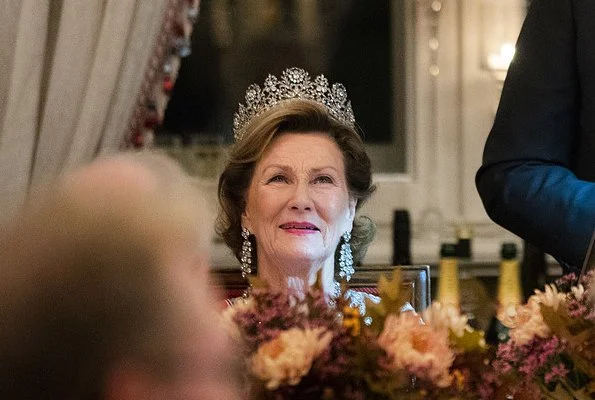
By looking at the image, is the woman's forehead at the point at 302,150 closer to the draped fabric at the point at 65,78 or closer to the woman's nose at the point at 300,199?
the woman's nose at the point at 300,199

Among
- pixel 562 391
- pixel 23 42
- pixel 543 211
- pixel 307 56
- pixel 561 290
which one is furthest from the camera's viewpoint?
pixel 307 56

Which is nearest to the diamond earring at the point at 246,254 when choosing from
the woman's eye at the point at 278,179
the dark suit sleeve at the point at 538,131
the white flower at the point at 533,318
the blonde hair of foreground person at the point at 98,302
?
the woman's eye at the point at 278,179

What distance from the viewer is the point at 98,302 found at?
0.88 m

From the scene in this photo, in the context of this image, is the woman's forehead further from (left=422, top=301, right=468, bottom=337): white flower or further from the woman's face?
(left=422, top=301, right=468, bottom=337): white flower

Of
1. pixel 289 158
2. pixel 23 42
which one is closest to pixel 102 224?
pixel 289 158

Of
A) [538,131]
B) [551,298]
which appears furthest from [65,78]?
[551,298]

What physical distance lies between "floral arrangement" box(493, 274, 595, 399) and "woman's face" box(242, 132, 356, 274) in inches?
33.1

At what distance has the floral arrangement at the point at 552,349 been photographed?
4.67ft

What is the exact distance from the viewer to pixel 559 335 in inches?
57.6

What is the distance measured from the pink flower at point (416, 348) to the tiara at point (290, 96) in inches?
48.5

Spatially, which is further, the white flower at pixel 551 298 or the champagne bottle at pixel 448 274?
the champagne bottle at pixel 448 274

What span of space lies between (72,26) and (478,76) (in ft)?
8.24

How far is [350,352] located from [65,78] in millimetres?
2251

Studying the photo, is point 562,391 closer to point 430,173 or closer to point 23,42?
point 23,42
